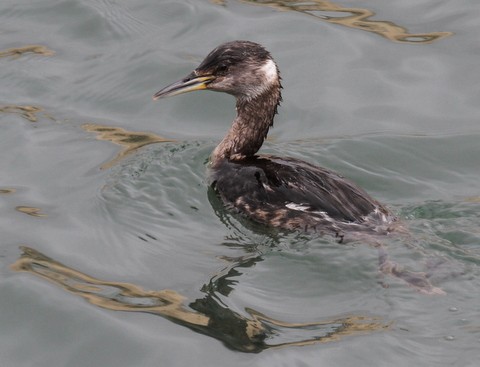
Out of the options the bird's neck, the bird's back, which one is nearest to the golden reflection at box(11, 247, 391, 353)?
the bird's back

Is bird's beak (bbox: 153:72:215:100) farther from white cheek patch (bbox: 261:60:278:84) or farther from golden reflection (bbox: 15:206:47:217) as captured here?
golden reflection (bbox: 15:206:47:217)

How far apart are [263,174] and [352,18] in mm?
3726

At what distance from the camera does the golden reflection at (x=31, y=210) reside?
8.16 m

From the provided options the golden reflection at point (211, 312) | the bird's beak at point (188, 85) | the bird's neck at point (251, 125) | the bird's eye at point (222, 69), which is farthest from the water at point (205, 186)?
the bird's eye at point (222, 69)

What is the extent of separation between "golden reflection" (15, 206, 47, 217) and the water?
2 cm

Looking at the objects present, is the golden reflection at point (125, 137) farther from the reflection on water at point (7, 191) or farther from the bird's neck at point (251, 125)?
the reflection on water at point (7, 191)

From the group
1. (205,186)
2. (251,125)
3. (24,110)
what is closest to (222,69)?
(251,125)

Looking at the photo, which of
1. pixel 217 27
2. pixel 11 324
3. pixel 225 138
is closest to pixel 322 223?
pixel 225 138

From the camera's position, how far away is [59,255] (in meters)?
7.57

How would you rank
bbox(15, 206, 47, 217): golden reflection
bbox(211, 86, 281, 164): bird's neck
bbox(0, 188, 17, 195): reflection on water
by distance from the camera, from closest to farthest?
bbox(15, 206, 47, 217): golden reflection → bbox(0, 188, 17, 195): reflection on water → bbox(211, 86, 281, 164): bird's neck

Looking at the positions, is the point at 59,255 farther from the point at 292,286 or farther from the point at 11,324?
the point at 292,286

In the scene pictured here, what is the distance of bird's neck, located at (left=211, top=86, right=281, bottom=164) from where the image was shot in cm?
884

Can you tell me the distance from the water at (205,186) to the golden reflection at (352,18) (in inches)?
0.8

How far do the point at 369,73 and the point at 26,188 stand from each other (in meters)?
3.69
